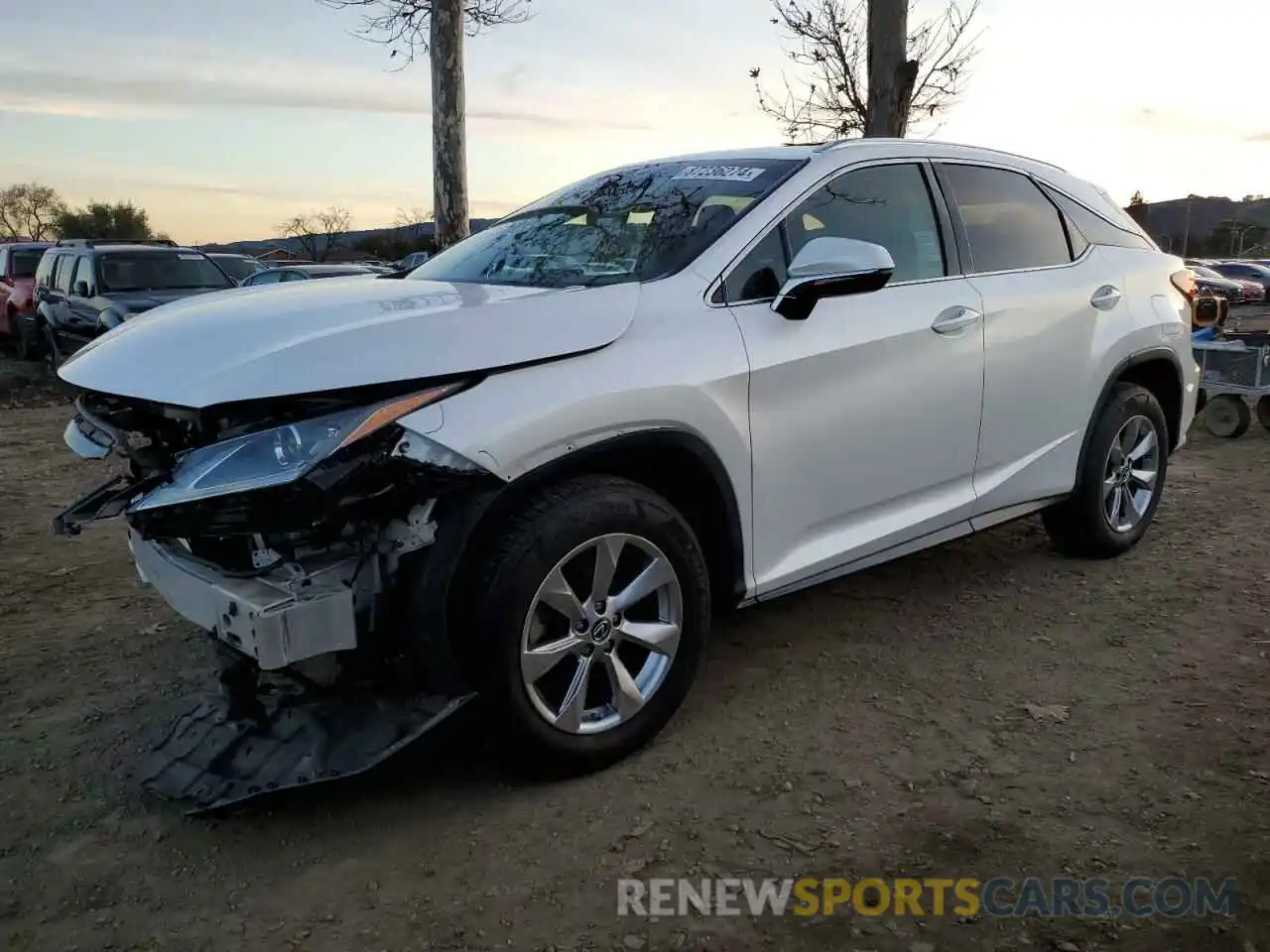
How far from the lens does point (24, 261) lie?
16.5m

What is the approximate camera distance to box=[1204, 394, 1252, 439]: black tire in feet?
27.0

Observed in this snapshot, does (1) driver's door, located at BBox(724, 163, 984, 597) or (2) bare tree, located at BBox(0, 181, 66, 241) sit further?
(2) bare tree, located at BBox(0, 181, 66, 241)

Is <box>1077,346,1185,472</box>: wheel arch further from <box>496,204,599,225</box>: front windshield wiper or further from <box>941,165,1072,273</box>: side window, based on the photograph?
<box>496,204,599,225</box>: front windshield wiper

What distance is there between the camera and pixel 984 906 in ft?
7.89

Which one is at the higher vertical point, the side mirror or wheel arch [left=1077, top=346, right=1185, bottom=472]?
the side mirror

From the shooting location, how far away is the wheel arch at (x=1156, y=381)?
4488 millimetres

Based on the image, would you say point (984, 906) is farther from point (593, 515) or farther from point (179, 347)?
point (179, 347)

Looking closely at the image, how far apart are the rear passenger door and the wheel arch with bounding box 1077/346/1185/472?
0.28 feet

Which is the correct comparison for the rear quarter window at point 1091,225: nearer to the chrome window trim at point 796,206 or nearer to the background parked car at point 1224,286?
the chrome window trim at point 796,206

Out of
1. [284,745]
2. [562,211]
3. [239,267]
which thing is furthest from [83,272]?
[284,745]

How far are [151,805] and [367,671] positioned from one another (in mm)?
832

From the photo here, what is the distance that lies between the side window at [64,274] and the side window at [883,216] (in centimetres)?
1146

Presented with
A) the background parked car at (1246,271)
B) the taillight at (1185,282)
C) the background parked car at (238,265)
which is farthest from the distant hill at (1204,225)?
the taillight at (1185,282)

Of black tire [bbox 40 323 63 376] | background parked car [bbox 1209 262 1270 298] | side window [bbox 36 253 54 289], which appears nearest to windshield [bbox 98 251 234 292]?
black tire [bbox 40 323 63 376]
